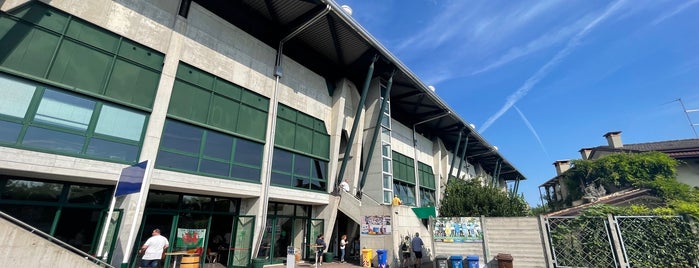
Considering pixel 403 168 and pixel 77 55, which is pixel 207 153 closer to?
pixel 77 55

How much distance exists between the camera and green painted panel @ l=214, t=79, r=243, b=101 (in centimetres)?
1362

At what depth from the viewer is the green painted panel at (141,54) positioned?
11.0 meters

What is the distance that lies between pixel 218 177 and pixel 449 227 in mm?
11218

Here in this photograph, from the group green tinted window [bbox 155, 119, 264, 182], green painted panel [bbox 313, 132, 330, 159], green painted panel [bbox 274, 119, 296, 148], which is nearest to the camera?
green tinted window [bbox 155, 119, 264, 182]

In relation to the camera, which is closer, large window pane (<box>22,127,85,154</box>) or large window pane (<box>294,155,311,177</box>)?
large window pane (<box>22,127,85,154</box>)

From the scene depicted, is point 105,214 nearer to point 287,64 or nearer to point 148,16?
point 148,16

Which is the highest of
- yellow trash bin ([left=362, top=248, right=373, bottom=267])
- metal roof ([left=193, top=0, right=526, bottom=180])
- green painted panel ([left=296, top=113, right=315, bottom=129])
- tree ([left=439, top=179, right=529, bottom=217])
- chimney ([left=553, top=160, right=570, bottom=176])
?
metal roof ([left=193, top=0, right=526, bottom=180])

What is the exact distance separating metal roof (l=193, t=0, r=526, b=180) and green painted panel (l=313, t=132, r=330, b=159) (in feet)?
14.7

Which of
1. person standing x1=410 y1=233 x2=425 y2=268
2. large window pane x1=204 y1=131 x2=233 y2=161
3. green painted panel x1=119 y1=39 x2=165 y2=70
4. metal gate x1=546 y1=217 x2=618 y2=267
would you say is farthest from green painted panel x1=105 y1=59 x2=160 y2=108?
metal gate x1=546 y1=217 x2=618 y2=267

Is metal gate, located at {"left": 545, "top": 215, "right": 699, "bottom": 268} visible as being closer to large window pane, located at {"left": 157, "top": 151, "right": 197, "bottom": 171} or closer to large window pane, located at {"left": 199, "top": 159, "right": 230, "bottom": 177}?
large window pane, located at {"left": 199, "top": 159, "right": 230, "bottom": 177}

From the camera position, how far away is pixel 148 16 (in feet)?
38.3

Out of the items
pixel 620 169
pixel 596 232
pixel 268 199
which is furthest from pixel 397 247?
pixel 620 169

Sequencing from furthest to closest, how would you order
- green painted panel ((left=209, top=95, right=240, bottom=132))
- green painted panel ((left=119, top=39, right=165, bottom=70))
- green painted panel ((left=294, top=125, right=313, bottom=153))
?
green painted panel ((left=294, top=125, right=313, bottom=153)), green painted panel ((left=209, top=95, right=240, bottom=132)), green painted panel ((left=119, top=39, right=165, bottom=70))

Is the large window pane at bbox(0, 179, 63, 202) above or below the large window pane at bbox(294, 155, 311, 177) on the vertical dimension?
below
